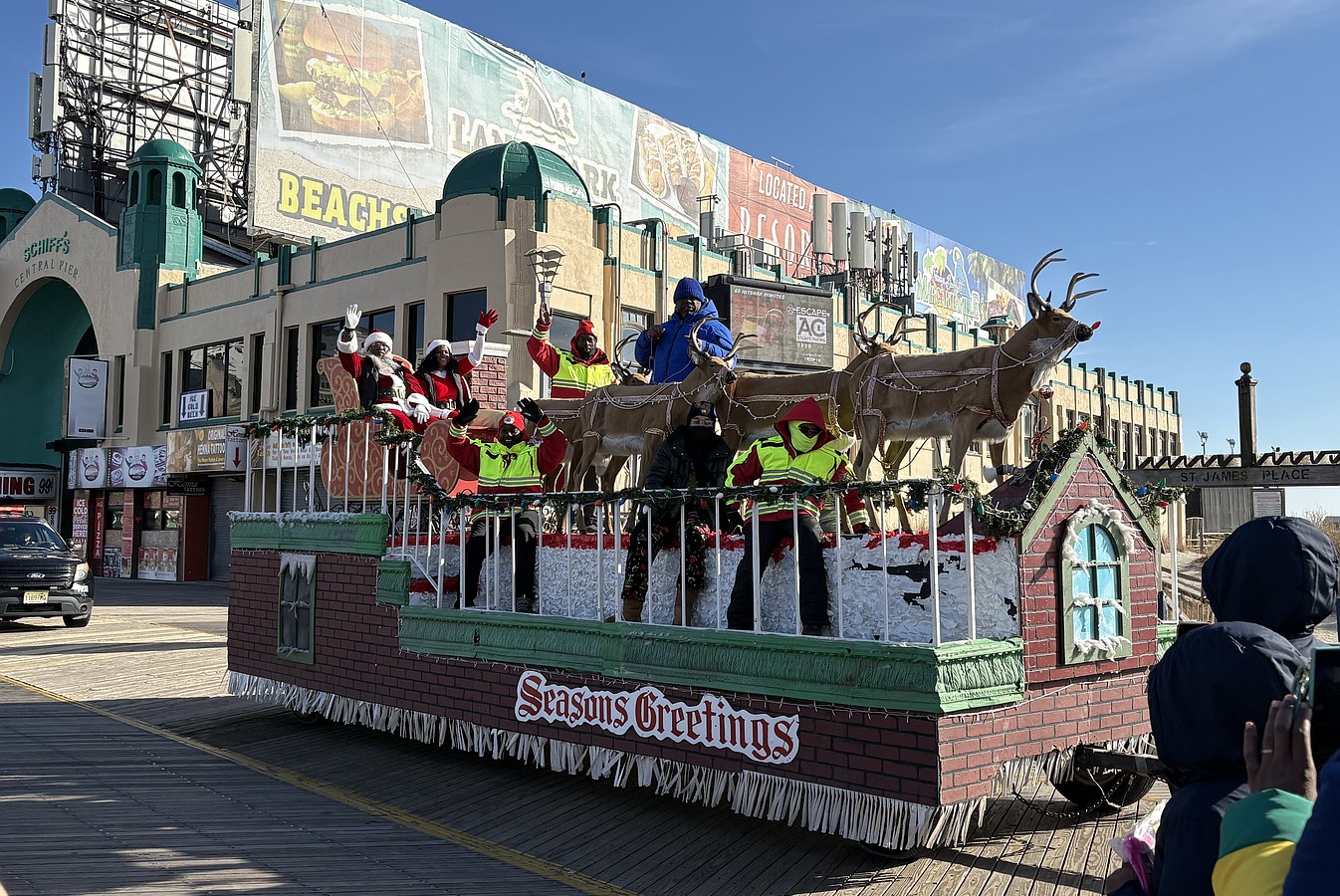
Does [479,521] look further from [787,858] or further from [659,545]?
[787,858]

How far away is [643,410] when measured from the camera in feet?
29.6

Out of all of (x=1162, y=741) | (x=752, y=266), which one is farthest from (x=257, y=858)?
(x=752, y=266)

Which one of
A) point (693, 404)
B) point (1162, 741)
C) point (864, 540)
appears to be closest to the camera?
point (1162, 741)

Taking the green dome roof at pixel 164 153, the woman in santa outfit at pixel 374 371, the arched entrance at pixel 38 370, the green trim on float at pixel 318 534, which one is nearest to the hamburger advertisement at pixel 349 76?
the green dome roof at pixel 164 153

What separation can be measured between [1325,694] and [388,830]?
5.58 m

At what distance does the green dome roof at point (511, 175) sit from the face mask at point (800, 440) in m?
14.9

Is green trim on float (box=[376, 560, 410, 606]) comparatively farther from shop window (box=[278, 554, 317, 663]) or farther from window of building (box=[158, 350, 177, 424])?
window of building (box=[158, 350, 177, 424])

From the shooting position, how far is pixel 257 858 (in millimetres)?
5691

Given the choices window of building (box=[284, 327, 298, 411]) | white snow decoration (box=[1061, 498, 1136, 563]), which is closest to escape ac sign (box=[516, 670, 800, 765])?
white snow decoration (box=[1061, 498, 1136, 563])

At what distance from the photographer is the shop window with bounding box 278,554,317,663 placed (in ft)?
29.7

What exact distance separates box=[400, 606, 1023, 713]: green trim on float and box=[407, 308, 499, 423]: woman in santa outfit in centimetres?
336

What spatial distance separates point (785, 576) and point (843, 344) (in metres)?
21.3

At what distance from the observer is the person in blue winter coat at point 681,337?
9.02m

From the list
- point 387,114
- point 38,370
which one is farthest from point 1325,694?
point 38,370
